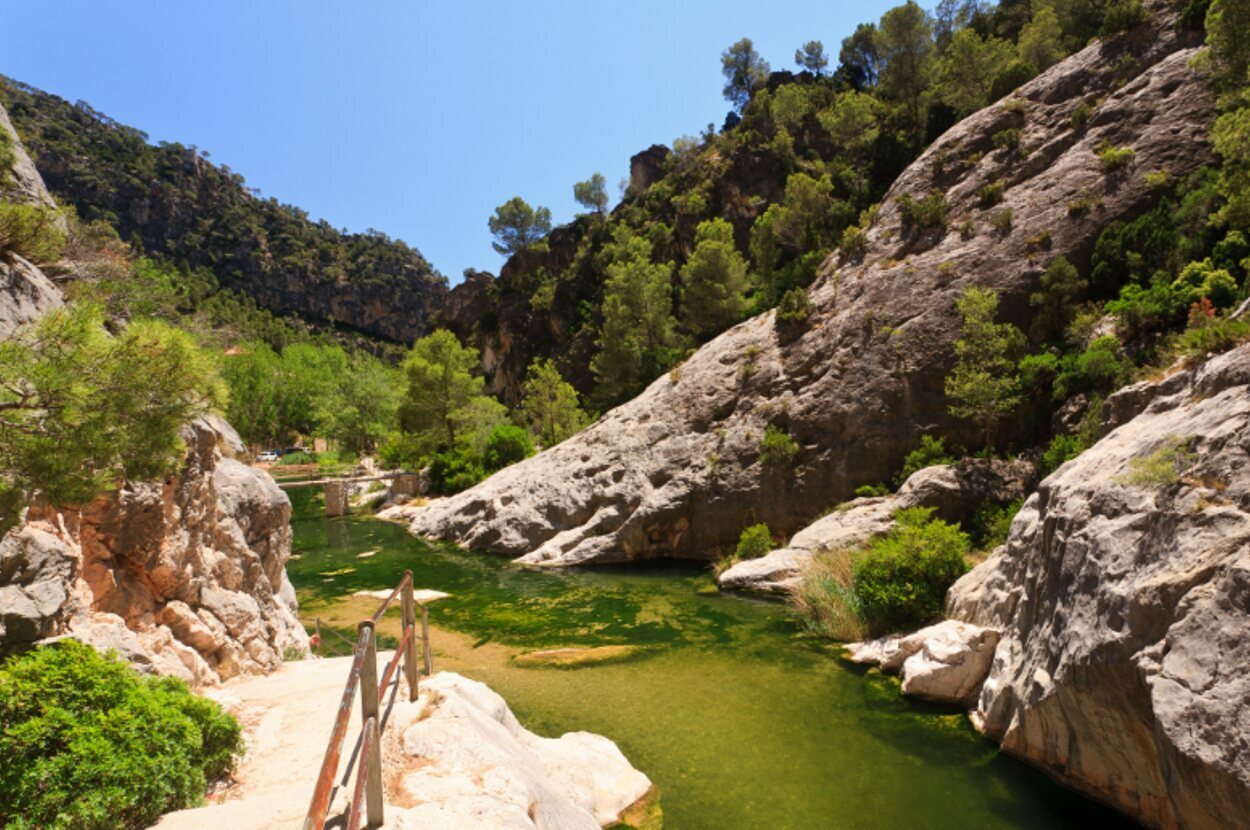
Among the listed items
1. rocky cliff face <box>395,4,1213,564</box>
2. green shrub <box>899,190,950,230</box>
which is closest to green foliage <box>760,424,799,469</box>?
rocky cliff face <box>395,4,1213,564</box>

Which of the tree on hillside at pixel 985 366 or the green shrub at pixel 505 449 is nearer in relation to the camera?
the tree on hillside at pixel 985 366

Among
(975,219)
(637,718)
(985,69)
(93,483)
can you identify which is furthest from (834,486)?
(985,69)

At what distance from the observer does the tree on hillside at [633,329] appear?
52250 millimetres

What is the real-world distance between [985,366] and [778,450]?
850 centimetres

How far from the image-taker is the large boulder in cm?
679

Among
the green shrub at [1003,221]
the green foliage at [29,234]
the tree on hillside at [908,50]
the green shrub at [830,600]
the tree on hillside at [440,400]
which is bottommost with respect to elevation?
the green shrub at [830,600]

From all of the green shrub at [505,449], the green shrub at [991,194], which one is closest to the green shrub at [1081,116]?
the green shrub at [991,194]

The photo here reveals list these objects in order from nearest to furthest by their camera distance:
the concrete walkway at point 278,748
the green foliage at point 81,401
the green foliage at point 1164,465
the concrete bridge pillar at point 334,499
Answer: the concrete walkway at point 278,748, the green foliage at point 81,401, the green foliage at point 1164,465, the concrete bridge pillar at point 334,499

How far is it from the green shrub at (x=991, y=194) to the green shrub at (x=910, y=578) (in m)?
19.3

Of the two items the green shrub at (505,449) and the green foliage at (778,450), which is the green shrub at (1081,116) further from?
the green shrub at (505,449)

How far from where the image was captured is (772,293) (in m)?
41.3

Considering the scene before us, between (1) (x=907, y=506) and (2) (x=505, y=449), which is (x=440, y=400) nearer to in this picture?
(2) (x=505, y=449)

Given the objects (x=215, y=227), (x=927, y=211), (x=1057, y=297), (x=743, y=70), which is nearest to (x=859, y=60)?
(x=743, y=70)

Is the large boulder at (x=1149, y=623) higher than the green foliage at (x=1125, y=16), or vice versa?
the green foliage at (x=1125, y=16)
